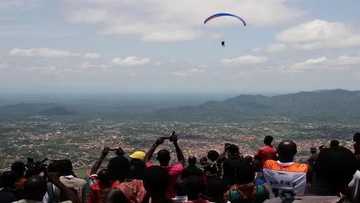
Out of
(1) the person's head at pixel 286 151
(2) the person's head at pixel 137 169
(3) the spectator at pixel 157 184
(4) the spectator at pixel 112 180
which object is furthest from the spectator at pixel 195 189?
(2) the person's head at pixel 137 169

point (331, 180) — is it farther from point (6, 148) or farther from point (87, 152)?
point (6, 148)

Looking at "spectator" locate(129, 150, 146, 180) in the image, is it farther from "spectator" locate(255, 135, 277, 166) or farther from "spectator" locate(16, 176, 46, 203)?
"spectator" locate(255, 135, 277, 166)

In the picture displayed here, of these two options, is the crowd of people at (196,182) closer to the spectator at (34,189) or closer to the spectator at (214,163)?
the spectator at (34,189)

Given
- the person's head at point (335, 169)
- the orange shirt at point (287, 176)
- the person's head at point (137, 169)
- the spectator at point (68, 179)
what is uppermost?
the person's head at point (335, 169)

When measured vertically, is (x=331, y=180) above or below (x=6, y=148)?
above

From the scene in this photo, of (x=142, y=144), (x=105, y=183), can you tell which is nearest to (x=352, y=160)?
(x=105, y=183)

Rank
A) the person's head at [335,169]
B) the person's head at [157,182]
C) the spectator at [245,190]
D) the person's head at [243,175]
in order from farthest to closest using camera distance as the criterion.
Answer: the person's head at [243,175], the spectator at [245,190], the person's head at [157,182], the person's head at [335,169]

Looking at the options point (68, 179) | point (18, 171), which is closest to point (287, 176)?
point (68, 179)

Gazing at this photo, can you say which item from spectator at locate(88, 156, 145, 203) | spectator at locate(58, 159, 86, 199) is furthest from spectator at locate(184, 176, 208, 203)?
spectator at locate(58, 159, 86, 199)
